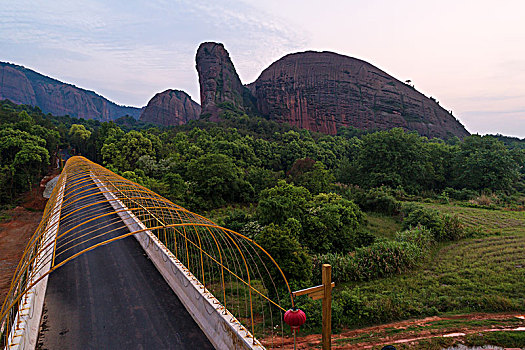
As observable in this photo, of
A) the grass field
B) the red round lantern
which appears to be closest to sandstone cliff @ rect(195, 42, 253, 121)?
the grass field

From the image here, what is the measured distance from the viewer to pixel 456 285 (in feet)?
26.6

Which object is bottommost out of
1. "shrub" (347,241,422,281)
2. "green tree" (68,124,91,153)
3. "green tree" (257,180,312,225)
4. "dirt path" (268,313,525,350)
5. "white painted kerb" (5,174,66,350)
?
"dirt path" (268,313,525,350)

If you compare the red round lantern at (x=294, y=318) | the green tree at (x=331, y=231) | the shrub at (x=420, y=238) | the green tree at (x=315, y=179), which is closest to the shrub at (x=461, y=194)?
the green tree at (x=315, y=179)

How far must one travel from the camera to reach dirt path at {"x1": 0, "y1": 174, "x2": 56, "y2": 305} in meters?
9.26

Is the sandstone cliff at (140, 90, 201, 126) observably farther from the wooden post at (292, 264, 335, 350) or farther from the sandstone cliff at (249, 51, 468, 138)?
the wooden post at (292, 264, 335, 350)

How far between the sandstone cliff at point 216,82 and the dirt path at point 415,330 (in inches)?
1932

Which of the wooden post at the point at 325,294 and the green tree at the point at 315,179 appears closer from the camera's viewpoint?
the wooden post at the point at 325,294

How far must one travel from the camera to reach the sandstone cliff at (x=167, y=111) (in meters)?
82.6

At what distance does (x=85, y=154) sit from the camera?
41344 mm

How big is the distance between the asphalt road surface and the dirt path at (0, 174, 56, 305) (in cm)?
242

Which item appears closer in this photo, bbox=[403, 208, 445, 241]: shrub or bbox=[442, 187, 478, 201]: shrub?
bbox=[403, 208, 445, 241]: shrub

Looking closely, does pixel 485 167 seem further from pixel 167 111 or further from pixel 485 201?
pixel 167 111

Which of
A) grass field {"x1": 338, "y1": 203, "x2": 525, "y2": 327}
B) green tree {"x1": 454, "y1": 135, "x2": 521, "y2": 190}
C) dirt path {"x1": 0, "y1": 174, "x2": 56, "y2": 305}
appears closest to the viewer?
grass field {"x1": 338, "y1": 203, "x2": 525, "y2": 327}

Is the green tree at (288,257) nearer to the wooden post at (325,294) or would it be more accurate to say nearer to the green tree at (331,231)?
the green tree at (331,231)
